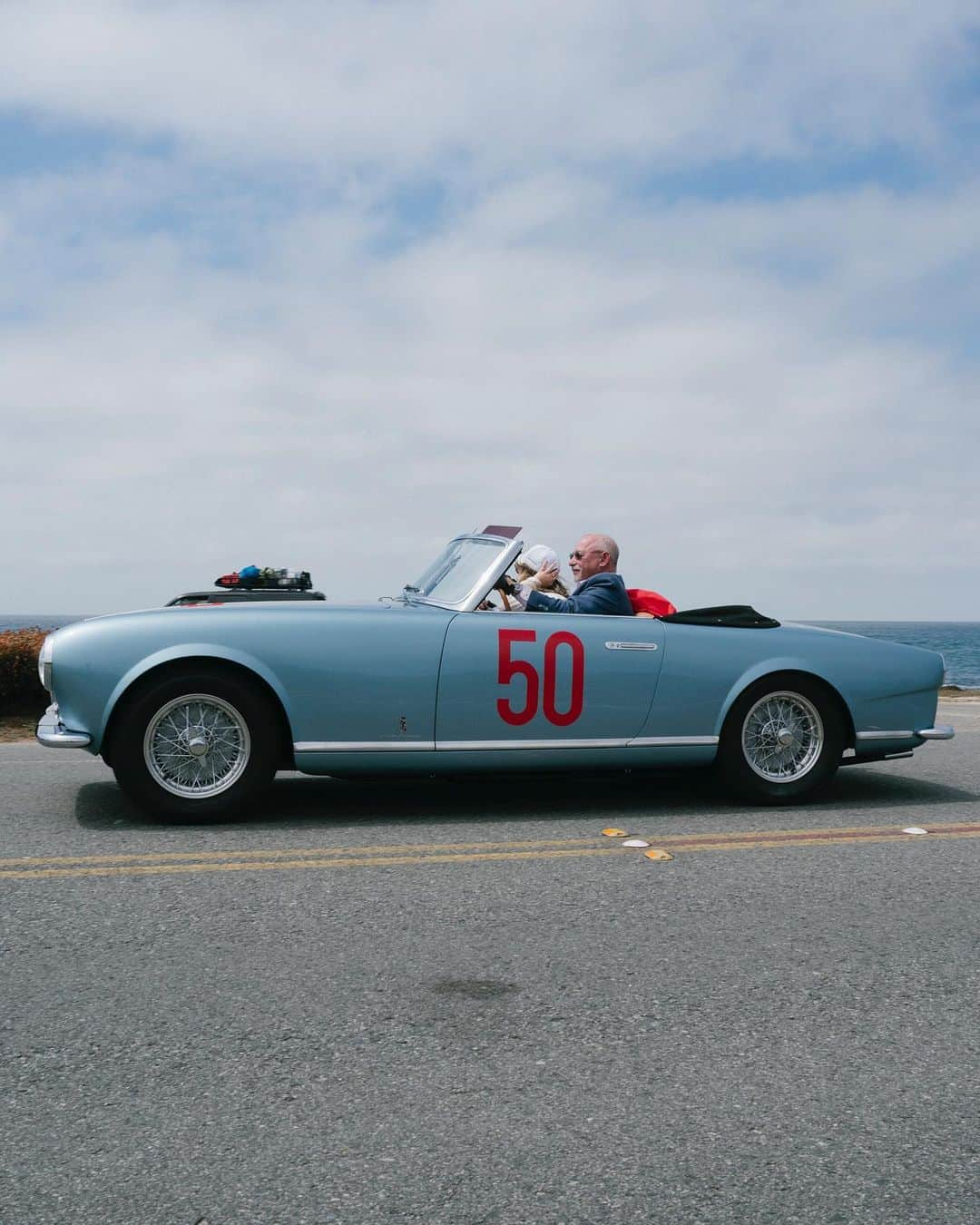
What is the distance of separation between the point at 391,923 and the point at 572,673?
7.54ft

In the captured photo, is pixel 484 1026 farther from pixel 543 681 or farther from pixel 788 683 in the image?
pixel 788 683

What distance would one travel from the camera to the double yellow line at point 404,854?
16.5ft

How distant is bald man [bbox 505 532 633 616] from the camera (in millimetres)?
6551

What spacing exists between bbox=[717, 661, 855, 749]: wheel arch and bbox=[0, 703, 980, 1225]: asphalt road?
87 cm

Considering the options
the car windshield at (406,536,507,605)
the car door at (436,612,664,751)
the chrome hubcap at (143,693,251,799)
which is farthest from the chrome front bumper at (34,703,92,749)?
the car windshield at (406,536,507,605)

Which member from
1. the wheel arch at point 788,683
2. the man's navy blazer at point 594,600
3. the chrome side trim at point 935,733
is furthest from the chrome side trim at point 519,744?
the chrome side trim at point 935,733

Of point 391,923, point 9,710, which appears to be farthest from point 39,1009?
point 9,710

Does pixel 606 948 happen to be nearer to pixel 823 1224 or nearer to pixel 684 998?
pixel 684 998

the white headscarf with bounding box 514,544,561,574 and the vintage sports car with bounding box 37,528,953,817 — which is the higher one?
the white headscarf with bounding box 514,544,561,574

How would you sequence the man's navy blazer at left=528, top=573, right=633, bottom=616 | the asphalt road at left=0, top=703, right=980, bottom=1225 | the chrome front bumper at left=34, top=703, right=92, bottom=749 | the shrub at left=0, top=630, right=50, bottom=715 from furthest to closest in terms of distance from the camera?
the shrub at left=0, top=630, right=50, bottom=715 → the man's navy blazer at left=528, top=573, right=633, bottom=616 → the chrome front bumper at left=34, top=703, right=92, bottom=749 → the asphalt road at left=0, top=703, right=980, bottom=1225

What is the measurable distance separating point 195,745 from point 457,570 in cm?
176

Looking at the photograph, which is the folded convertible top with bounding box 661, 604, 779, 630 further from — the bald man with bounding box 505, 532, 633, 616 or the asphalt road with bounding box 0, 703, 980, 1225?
the asphalt road with bounding box 0, 703, 980, 1225

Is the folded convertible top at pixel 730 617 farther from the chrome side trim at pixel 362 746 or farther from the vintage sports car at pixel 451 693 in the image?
the chrome side trim at pixel 362 746

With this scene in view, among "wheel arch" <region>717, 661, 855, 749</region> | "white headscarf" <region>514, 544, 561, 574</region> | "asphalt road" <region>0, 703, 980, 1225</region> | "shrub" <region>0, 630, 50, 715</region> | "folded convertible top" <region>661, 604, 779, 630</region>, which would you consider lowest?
"asphalt road" <region>0, 703, 980, 1225</region>
